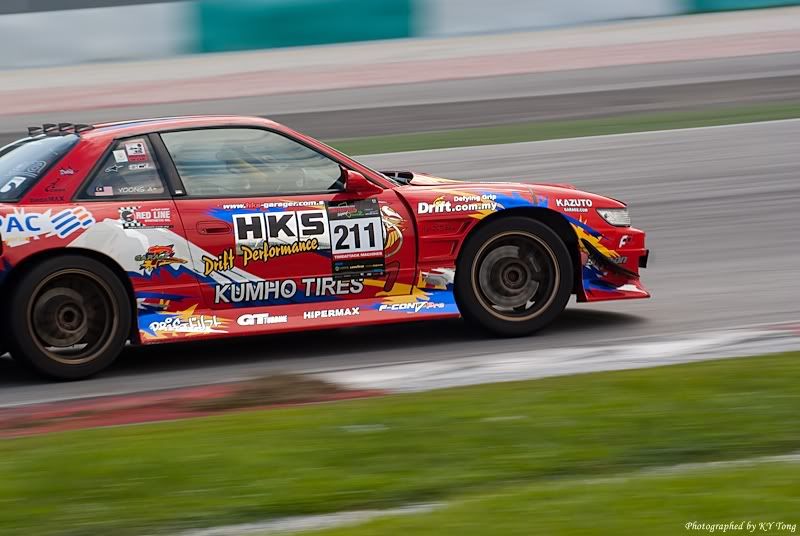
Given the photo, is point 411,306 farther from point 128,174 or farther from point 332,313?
point 128,174

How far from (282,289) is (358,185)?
77cm

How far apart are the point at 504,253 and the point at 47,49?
63.2ft

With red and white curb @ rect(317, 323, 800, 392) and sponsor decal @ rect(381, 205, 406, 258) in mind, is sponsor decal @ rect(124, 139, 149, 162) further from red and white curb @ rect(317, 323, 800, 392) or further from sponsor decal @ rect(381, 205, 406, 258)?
red and white curb @ rect(317, 323, 800, 392)

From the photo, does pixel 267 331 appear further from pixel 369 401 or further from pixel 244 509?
pixel 244 509

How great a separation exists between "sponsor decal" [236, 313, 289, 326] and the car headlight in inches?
84.7

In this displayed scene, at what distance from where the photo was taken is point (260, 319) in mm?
7648

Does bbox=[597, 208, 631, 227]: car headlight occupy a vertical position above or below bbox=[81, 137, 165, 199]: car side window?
below

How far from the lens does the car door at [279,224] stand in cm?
757

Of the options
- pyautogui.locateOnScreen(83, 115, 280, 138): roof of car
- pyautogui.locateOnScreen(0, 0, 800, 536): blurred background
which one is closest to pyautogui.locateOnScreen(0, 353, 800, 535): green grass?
pyautogui.locateOnScreen(0, 0, 800, 536): blurred background

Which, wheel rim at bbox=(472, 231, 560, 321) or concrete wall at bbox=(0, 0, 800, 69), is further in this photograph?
concrete wall at bbox=(0, 0, 800, 69)

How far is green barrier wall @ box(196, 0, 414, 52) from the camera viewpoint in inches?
1023

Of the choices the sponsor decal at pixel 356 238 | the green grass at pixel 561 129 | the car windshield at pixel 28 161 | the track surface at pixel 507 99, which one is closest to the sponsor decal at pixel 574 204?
the sponsor decal at pixel 356 238

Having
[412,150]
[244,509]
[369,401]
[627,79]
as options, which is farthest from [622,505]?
[627,79]

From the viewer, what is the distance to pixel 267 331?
25.1 feet
